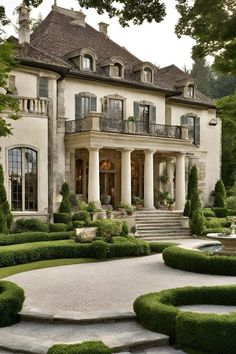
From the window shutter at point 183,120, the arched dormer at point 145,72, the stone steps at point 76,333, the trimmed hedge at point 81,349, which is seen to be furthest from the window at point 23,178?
the trimmed hedge at point 81,349

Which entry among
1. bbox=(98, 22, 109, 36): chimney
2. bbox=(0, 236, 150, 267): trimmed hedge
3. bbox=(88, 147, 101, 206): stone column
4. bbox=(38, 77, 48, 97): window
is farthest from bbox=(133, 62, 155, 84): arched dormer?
bbox=(0, 236, 150, 267): trimmed hedge

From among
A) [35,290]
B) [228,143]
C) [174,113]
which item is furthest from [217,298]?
[228,143]

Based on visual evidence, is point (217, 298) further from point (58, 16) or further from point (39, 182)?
point (58, 16)

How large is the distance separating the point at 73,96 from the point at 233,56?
71.2 ft

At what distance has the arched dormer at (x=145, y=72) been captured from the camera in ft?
115

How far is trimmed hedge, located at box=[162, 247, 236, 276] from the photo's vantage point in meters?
17.3

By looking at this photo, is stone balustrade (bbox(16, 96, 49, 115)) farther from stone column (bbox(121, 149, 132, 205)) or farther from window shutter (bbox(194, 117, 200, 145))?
window shutter (bbox(194, 117, 200, 145))

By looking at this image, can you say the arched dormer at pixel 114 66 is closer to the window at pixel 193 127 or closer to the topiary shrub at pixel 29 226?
the window at pixel 193 127

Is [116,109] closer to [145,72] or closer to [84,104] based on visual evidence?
[84,104]

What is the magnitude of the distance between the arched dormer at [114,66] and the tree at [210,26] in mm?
21886

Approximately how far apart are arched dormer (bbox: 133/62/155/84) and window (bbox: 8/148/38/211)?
11.5 metres

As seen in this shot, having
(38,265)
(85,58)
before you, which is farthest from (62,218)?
(85,58)

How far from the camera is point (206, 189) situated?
3959cm

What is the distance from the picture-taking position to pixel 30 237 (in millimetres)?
22734
